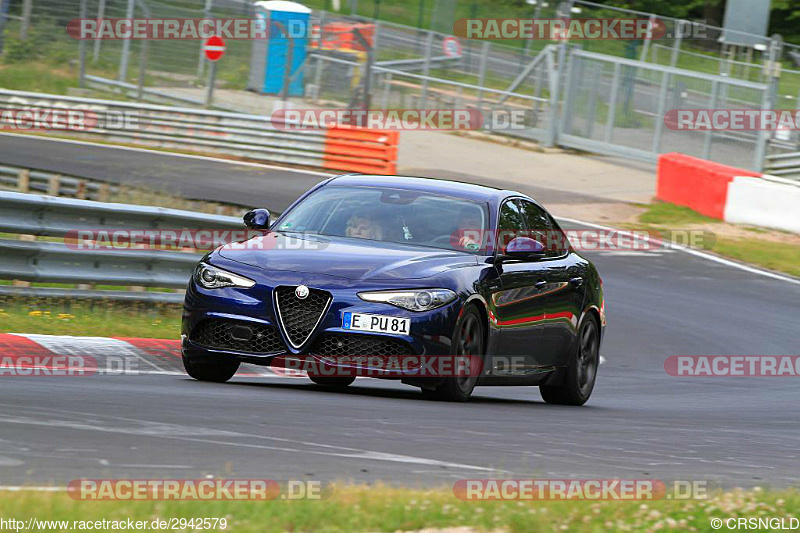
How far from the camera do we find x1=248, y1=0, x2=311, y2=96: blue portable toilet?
34.0 m

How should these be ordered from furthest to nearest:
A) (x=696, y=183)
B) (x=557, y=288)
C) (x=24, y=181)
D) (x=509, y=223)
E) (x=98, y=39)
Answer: (x=98, y=39)
(x=696, y=183)
(x=24, y=181)
(x=557, y=288)
(x=509, y=223)

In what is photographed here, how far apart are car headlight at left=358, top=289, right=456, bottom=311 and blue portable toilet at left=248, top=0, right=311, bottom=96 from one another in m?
25.8

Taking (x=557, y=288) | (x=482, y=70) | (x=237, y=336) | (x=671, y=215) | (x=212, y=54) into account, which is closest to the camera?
(x=237, y=336)

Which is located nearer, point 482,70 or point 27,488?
point 27,488

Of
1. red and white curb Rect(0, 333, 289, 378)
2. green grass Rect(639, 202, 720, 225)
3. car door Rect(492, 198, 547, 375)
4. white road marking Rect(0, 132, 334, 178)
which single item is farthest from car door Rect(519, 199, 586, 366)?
white road marking Rect(0, 132, 334, 178)

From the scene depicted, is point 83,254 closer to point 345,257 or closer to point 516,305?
point 345,257

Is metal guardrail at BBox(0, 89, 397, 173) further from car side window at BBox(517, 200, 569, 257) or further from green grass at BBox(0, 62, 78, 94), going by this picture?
car side window at BBox(517, 200, 569, 257)

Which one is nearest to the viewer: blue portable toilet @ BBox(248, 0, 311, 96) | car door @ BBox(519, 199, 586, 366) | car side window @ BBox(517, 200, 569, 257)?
car door @ BBox(519, 199, 586, 366)

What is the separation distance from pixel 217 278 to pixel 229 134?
2107cm

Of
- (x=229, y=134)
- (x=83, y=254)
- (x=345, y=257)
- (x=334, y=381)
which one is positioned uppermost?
(x=345, y=257)

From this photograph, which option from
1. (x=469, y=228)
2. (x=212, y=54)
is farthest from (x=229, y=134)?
(x=469, y=228)

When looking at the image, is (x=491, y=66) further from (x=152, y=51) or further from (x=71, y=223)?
(x=71, y=223)

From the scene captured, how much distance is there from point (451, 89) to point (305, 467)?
101 feet

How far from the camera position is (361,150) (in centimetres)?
2797
